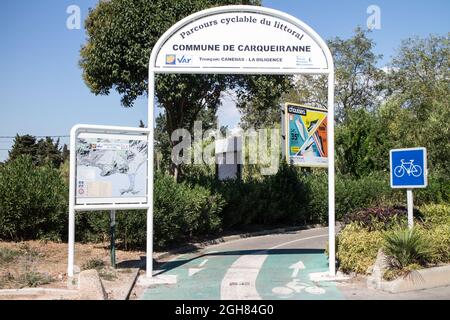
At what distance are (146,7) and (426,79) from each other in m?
25.6

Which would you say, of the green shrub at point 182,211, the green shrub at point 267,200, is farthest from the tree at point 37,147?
the green shrub at point 182,211

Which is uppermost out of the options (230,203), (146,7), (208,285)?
(146,7)

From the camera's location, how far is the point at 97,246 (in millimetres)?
13570

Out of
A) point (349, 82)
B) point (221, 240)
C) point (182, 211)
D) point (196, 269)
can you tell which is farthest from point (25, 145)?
point (196, 269)

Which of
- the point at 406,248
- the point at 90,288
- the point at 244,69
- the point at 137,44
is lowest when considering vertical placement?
the point at 90,288

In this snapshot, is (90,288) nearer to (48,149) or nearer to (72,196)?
(72,196)

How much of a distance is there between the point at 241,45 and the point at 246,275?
4.65m

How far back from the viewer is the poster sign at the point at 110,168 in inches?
402

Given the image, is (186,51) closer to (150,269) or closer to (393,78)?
(150,269)

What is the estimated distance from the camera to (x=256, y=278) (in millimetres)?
10445

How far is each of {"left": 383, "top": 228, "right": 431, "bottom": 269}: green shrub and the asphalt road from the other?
682mm

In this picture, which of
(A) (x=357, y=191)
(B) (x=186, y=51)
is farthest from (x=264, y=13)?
(A) (x=357, y=191)
